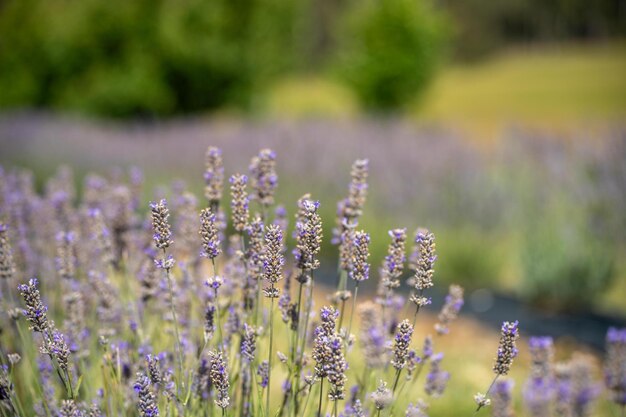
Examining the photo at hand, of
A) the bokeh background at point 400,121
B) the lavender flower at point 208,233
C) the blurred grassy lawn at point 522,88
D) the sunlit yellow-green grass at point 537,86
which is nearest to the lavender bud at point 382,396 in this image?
the lavender flower at point 208,233

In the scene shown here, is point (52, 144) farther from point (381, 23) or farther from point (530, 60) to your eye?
point (530, 60)

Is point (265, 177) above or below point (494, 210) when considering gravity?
above

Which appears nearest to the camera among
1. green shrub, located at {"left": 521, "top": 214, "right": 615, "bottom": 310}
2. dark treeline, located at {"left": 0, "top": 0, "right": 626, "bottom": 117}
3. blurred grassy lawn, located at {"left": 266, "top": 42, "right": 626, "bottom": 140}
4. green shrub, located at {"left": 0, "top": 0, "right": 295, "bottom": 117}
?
green shrub, located at {"left": 521, "top": 214, "right": 615, "bottom": 310}

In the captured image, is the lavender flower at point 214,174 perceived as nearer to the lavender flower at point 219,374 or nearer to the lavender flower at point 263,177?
the lavender flower at point 263,177

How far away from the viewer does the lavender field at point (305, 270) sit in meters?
1.53

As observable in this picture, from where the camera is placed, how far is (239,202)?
Result: 164 centimetres

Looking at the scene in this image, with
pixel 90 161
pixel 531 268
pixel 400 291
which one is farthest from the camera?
pixel 90 161

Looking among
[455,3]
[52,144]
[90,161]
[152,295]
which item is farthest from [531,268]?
[455,3]

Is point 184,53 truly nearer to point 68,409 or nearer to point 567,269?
point 567,269

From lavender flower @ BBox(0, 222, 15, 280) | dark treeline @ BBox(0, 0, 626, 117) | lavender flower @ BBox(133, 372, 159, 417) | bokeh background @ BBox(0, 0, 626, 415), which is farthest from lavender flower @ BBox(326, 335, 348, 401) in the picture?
dark treeline @ BBox(0, 0, 626, 117)

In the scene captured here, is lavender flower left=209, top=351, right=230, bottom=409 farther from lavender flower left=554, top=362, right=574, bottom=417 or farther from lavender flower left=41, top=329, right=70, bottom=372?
lavender flower left=554, top=362, right=574, bottom=417

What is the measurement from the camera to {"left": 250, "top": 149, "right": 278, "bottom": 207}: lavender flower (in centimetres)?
184

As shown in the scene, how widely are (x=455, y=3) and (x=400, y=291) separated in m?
33.5

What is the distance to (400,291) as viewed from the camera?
547 centimetres
